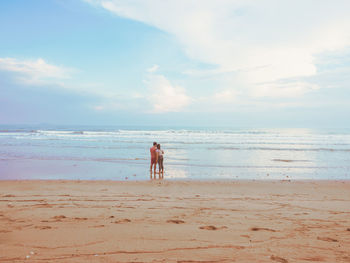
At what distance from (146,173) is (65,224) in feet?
28.8

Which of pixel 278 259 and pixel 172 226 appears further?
pixel 172 226

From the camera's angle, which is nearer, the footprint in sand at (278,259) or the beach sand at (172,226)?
the footprint in sand at (278,259)

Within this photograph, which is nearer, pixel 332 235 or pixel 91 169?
pixel 332 235

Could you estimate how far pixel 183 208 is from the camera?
660 cm

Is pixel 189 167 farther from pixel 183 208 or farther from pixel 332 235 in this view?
pixel 332 235

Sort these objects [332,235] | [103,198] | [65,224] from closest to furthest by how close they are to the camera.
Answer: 1. [332,235]
2. [65,224]
3. [103,198]

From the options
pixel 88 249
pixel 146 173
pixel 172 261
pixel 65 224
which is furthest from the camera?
pixel 146 173

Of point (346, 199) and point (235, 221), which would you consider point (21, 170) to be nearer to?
point (235, 221)

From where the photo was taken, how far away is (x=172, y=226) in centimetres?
511

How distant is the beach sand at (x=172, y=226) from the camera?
3877 mm

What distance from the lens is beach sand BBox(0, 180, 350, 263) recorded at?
3.88m

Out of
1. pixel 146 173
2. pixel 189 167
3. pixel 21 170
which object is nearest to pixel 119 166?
pixel 146 173

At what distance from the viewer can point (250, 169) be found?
1511 centimetres

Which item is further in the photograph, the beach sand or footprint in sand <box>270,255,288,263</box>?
the beach sand
